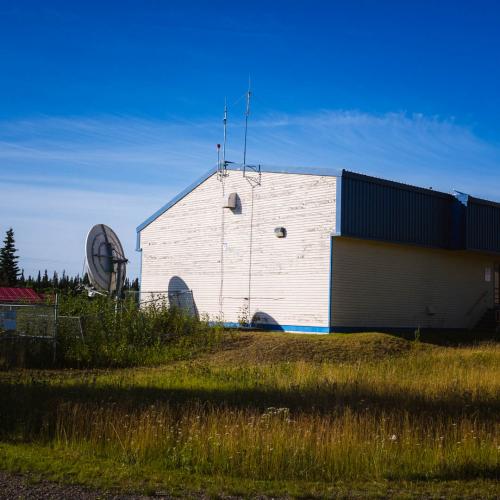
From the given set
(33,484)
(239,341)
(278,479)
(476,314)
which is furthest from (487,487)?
(476,314)

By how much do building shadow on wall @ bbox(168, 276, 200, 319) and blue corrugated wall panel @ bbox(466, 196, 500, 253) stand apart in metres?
11.2

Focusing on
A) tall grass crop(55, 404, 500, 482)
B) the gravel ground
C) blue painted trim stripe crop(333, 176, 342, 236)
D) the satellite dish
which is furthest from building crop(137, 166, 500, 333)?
the gravel ground

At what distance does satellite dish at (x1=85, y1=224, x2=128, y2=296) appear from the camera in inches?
1000

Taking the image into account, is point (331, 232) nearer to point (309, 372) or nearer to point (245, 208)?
point (245, 208)

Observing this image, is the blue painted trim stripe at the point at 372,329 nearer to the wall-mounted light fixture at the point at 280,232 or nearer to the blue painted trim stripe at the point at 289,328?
the blue painted trim stripe at the point at 289,328

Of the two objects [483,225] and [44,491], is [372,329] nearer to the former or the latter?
[483,225]

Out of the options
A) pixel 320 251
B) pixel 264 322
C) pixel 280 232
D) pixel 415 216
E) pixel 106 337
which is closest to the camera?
pixel 106 337

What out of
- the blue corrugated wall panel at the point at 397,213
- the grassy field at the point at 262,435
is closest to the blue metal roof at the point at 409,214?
the blue corrugated wall panel at the point at 397,213

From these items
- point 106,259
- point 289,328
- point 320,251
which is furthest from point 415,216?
point 106,259

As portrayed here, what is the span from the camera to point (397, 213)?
1051 inches

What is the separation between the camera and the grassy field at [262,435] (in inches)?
327

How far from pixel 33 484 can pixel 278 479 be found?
2741mm

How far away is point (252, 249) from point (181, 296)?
14.2 ft

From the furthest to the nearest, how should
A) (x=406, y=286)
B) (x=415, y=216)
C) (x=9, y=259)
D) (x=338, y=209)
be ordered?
(x=9, y=259) < (x=406, y=286) < (x=415, y=216) < (x=338, y=209)
